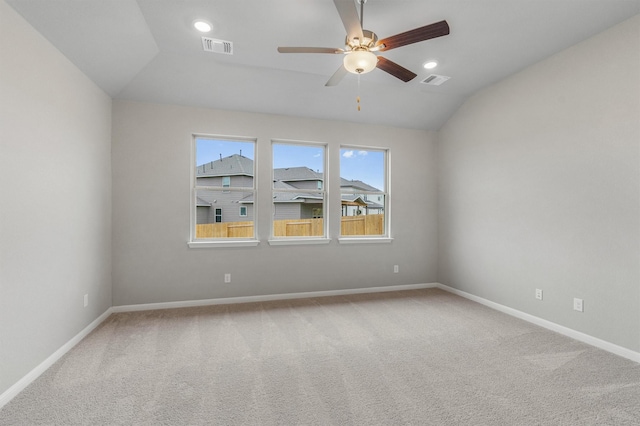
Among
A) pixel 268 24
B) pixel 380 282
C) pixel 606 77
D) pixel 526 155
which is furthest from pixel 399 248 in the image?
pixel 268 24

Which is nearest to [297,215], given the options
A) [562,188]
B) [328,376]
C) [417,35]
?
[328,376]

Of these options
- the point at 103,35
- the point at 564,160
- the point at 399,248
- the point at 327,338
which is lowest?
the point at 327,338

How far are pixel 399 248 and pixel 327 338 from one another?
2.26 meters

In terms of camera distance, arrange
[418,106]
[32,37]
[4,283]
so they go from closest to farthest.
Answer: [4,283], [32,37], [418,106]

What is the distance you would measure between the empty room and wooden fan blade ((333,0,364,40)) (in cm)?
2

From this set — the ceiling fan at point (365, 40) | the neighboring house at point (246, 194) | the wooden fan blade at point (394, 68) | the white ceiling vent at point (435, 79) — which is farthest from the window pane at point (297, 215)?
the ceiling fan at point (365, 40)

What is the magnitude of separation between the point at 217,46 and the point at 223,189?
5.75 feet

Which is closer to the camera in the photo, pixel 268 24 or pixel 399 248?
pixel 268 24

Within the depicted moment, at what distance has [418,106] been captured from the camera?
4.26m

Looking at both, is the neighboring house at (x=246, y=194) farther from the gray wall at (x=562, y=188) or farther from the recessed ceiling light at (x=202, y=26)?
the gray wall at (x=562, y=188)

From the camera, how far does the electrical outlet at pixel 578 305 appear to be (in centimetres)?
286

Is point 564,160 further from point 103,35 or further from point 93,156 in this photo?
point 93,156

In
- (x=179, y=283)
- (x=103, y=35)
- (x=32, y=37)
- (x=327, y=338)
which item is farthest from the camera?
(x=179, y=283)

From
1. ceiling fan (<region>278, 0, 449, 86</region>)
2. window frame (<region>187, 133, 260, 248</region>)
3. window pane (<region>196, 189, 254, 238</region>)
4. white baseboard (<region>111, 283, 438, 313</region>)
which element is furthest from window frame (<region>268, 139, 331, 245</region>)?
ceiling fan (<region>278, 0, 449, 86</region>)
